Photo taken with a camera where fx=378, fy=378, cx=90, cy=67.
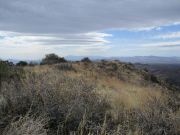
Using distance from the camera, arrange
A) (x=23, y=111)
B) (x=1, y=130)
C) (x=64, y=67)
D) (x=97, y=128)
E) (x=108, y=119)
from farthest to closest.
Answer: (x=64, y=67) < (x=108, y=119) < (x=23, y=111) < (x=97, y=128) < (x=1, y=130)

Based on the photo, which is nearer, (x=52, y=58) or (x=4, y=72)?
(x=4, y=72)

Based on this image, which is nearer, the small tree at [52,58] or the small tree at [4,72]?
the small tree at [4,72]

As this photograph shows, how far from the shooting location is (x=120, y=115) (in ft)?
26.9

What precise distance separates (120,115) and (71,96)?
3.76 feet

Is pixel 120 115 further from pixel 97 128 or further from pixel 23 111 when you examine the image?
pixel 23 111

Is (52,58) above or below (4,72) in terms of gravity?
below

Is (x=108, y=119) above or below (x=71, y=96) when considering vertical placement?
below

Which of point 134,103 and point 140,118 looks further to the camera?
point 134,103

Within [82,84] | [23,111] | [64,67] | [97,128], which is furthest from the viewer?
[64,67]

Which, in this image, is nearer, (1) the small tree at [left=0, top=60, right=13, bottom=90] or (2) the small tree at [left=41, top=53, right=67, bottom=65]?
(1) the small tree at [left=0, top=60, right=13, bottom=90]

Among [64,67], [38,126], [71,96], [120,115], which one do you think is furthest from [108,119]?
[64,67]

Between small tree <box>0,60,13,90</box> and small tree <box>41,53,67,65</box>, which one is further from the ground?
small tree <box>0,60,13,90</box>

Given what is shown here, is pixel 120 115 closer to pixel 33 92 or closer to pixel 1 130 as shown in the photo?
pixel 33 92

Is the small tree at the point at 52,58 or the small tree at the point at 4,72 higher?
the small tree at the point at 4,72
